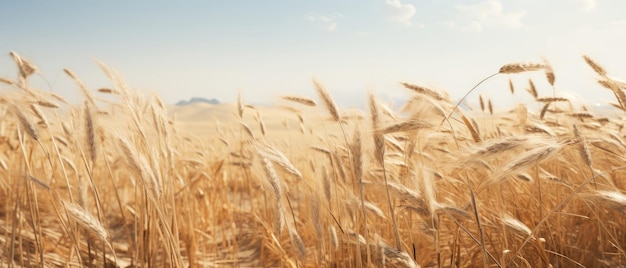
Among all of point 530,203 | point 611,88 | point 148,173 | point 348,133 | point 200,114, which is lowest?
point 200,114

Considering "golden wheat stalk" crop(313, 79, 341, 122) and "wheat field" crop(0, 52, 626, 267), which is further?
"golden wheat stalk" crop(313, 79, 341, 122)

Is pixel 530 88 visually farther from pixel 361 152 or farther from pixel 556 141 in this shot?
pixel 361 152

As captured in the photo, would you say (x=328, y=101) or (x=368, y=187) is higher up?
(x=328, y=101)

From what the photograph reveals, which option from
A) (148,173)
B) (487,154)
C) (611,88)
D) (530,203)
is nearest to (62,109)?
(148,173)

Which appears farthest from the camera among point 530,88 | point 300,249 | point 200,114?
point 200,114

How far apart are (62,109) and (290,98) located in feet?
3.04

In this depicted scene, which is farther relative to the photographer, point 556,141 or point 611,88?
point 611,88

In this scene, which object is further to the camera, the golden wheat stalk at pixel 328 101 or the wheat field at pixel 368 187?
the golden wheat stalk at pixel 328 101

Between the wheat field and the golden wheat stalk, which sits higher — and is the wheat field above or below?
below

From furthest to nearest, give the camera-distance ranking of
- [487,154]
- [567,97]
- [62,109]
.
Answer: [567,97], [62,109], [487,154]

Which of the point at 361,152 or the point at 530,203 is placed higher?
the point at 361,152

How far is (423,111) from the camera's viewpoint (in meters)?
1.35

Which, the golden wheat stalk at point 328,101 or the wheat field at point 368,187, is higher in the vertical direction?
the golden wheat stalk at point 328,101

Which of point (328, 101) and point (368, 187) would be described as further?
point (368, 187)
